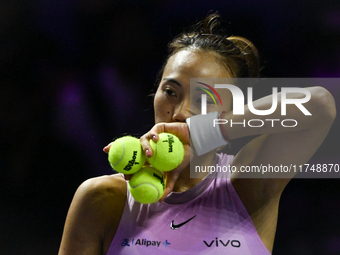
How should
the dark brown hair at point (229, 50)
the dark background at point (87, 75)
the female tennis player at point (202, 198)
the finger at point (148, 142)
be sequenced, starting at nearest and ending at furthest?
the finger at point (148, 142) → the female tennis player at point (202, 198) → the dark brown hair at point (229, 50) → the dark background at point (87, 75)

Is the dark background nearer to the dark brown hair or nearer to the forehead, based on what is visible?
the dark brown hair

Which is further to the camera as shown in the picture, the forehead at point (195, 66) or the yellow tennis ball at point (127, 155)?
the forehead at point (195, 66)

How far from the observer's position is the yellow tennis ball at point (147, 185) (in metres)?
0.76

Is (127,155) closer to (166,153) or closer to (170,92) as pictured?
(166,153)

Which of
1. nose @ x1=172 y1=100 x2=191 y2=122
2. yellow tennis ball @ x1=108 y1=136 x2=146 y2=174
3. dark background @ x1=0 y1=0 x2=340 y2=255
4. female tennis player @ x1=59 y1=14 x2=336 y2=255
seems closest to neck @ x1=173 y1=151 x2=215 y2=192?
female tennis player @ x1=59 y1=14 x2=336 y2=255

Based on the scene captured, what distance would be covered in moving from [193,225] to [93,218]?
315 millimetres

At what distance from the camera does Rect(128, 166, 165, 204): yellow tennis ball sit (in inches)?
29.9

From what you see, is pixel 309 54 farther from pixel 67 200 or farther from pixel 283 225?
pixel 67 200

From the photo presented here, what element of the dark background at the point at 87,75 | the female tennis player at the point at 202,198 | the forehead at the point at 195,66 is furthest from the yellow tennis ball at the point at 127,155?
the dark background at the point at 87,75

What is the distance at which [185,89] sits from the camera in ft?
3.13

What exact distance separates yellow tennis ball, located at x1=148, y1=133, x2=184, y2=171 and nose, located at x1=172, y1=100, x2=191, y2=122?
15 centimetres

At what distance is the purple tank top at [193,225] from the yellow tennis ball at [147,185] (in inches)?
8.2

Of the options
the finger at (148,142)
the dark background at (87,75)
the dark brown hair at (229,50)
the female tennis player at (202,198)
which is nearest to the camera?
the finger at (148,142)

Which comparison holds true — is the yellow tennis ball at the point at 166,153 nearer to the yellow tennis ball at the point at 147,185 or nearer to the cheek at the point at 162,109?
the yellow tennis ball at the point at 147,185
